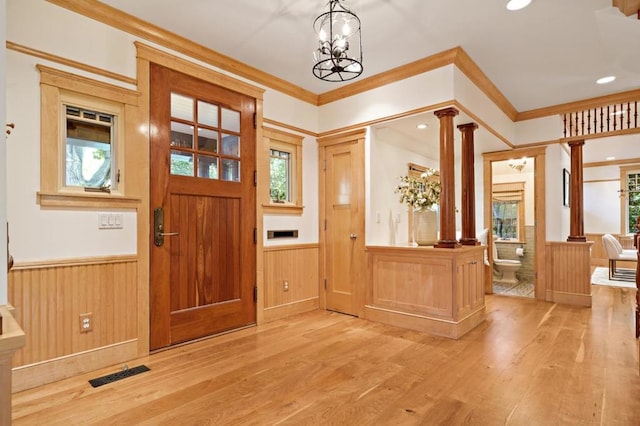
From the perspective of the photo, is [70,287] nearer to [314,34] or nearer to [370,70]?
[314,34]

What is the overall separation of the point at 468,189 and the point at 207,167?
2926mm

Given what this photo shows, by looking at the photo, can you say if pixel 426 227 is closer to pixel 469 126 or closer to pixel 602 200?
pixel 469 126

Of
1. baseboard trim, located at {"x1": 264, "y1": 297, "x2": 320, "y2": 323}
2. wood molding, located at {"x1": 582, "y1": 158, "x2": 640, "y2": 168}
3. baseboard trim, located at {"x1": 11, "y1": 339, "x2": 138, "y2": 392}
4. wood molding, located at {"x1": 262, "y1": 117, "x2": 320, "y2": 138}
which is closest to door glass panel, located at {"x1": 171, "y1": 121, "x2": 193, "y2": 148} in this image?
wood molding, located at {"x1": 262, "y1": 117, "x2": 320, "y2": 138}

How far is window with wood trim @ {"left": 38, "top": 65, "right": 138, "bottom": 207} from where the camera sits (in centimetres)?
249

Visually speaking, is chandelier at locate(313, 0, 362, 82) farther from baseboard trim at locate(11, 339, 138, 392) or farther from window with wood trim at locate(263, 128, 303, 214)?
baseboard trim at locate(11, 339, 138, 392)

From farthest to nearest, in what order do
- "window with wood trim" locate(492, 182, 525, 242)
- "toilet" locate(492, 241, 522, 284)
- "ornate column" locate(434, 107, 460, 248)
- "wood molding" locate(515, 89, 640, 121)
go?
"window with wood trim" locate(492, 182, 525, 242), "toilet" locate(492, 241, 522, 284), "wood molding" locate(515, 89, 640, 121), "ornate column" locate(434, 107, 460, 248)

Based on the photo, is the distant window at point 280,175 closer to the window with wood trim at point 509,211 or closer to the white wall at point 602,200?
the window with wood trim at point 509,211

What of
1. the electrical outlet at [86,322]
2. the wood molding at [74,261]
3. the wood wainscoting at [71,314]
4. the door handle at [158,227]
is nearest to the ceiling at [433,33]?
the door handle at [158,227]

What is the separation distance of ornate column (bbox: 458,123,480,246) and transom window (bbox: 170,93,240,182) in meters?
2.61

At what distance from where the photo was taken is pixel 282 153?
430cm

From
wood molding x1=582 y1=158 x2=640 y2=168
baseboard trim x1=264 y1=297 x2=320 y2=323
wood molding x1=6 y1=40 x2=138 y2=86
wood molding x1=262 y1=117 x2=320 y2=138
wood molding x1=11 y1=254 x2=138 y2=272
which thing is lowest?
baseboard trim x1=264 y1=297 x2=320 y2=323

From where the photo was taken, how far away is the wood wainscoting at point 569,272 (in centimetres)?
476

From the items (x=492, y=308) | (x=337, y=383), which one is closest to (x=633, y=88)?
(x=492, y=308)

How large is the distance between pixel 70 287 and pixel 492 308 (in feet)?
15.6
